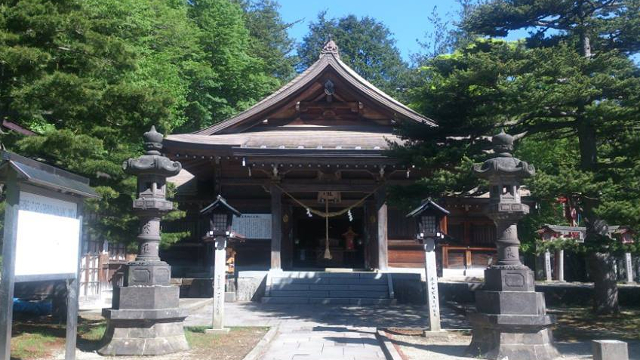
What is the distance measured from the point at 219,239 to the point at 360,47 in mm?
41308

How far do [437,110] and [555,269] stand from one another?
1365 centimetres

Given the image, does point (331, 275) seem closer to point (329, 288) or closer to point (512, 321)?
point (329, 288)

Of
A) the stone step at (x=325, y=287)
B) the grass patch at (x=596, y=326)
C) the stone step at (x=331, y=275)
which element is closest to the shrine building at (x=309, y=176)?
the stone step at (x=331, y=275)

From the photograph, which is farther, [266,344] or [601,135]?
[601,135]

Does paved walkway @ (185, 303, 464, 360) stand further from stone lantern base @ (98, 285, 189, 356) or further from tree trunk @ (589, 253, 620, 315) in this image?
tree trunk @ (589, 253, 620, 315)

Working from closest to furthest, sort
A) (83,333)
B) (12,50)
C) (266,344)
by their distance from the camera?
(12,50), (266,344), (83,333)

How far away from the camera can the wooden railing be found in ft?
65.2

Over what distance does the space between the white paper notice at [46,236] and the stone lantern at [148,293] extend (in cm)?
212

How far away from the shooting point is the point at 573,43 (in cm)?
1225

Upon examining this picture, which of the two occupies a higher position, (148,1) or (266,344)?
(148,1)

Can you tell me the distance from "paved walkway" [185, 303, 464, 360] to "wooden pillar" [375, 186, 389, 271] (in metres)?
1.99

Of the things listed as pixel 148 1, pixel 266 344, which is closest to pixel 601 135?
pixel 266 344

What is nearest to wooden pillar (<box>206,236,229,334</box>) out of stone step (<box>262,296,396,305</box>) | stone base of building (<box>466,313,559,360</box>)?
stone step (<box>262,296,396,305</box>)

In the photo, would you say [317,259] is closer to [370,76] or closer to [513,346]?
[513,346]
